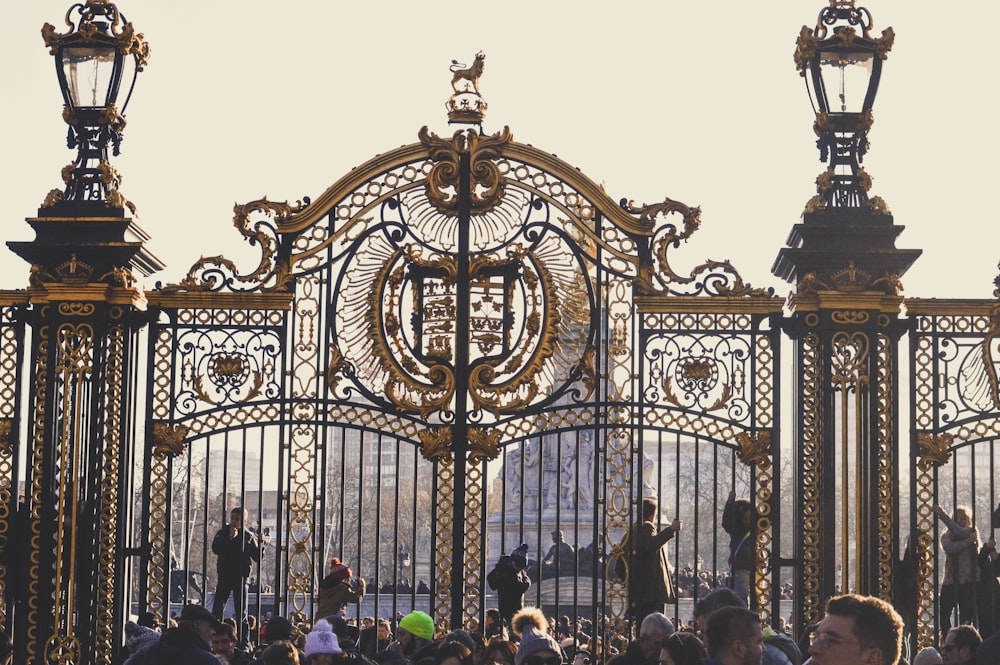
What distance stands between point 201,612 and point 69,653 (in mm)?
4192

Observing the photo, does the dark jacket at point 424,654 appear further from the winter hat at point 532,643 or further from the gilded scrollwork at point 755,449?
the gilded scrollwork at point 755,449

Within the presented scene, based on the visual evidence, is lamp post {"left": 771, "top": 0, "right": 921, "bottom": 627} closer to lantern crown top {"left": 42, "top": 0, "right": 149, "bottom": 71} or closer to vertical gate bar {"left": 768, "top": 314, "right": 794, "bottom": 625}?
vertical gate bar {"left": 768, "top": 314, "right": 794, "bottom": 625}

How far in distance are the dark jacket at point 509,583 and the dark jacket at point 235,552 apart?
1660 mm

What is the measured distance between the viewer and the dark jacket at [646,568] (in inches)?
461

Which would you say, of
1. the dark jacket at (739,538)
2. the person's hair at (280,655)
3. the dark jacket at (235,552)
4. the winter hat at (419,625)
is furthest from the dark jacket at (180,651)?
the dark jacket at (739,538)

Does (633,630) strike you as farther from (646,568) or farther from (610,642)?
(646,568)

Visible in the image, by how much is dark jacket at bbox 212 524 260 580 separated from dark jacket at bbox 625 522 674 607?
2597mm

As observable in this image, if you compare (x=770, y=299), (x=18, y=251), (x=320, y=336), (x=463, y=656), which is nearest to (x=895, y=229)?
(x=770, y=299)

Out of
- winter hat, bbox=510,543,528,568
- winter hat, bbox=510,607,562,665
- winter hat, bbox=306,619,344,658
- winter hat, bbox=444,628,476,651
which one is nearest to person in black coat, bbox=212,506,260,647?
winter hat, bbox=510,543,528,568

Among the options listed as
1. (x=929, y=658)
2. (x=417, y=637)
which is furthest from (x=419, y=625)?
(x=929, y=658)

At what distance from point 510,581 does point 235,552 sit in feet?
6.30

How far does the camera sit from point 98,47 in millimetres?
12039

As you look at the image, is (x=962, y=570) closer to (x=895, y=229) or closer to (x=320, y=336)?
(x=895, y=229)

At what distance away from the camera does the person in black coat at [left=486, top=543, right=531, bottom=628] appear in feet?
37.9
